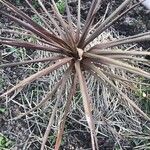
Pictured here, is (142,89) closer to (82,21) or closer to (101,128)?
(101,128)

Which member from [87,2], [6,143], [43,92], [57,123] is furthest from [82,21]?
Result: [6,143]

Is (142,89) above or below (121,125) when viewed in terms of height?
above

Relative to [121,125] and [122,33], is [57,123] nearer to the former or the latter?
[121,125]

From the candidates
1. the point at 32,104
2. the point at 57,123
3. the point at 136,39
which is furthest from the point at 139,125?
the point at 136,39

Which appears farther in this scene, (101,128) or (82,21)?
(82,21)

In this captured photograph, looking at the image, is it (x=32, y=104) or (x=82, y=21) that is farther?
(x=82, y=21)

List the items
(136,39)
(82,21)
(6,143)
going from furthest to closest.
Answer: (82,21) < (6,143) < (136,39)

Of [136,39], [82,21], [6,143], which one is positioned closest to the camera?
[136,39]

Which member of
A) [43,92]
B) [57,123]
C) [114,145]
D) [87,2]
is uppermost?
[87,2]

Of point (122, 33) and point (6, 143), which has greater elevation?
point (122, 33)
